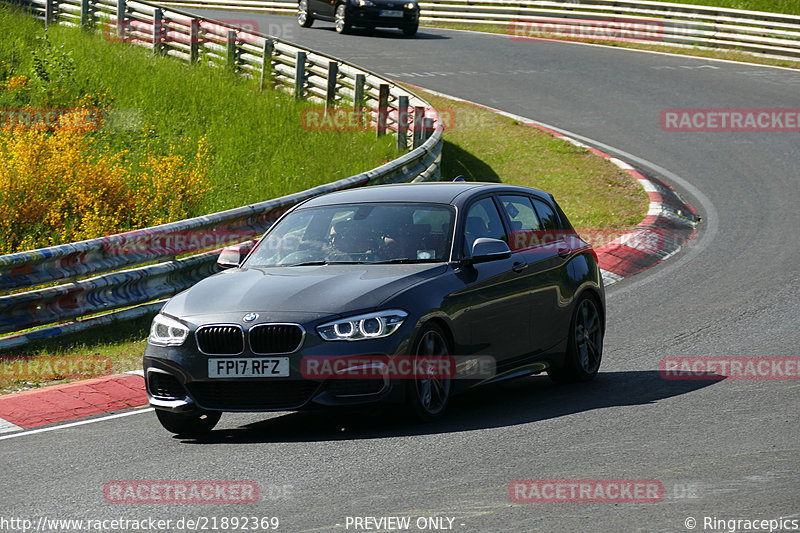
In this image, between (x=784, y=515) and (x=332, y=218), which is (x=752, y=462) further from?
(x=332, y=218)

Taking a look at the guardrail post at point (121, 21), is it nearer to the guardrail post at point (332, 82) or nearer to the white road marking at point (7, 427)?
the guardrail post at point (332, 82)

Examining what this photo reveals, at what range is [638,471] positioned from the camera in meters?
6.43

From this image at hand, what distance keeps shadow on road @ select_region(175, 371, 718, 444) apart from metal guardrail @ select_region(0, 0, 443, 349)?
2.99 meters

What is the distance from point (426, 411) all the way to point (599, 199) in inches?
433

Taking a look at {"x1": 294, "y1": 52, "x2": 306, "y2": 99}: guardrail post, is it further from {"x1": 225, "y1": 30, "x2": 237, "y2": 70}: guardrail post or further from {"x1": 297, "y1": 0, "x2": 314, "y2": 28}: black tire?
{"x1": 297, "y1": 0, "x2": 314, "y2": 28}: black tire

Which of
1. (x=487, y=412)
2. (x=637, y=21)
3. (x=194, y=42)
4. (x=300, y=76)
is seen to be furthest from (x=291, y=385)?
(x=637, y=21)

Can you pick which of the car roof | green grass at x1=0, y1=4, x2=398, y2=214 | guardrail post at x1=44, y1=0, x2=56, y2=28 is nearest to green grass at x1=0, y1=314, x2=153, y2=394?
the car roof

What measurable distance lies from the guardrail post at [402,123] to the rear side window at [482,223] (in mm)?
10390

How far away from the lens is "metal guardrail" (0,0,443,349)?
1038 cm

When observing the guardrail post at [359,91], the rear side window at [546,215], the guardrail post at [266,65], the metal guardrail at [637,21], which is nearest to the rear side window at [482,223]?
the rear side window at [546,215]

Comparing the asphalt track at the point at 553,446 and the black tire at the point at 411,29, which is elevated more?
the asphalt track at the point at 553,446

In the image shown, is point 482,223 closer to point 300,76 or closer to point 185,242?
point 185,242

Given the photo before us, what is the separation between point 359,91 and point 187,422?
14.1 meters

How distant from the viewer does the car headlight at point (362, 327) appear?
7367 mm
